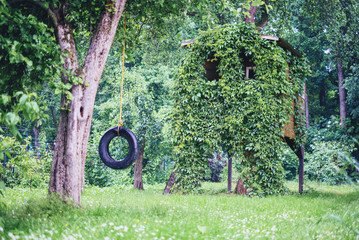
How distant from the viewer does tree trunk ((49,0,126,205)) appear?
20.9ft

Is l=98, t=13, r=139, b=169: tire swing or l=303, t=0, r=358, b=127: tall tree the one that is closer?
l=98, t=13, r=139, b=169: tire swing

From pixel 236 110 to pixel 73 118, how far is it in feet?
21.4

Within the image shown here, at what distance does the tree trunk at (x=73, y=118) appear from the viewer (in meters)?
6.37

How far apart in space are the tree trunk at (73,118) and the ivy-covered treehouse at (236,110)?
5424 mm

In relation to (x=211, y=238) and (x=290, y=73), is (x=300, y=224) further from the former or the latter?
(x=290, y=73)

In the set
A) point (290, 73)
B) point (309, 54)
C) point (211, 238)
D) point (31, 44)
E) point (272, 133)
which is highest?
point (309, 54)

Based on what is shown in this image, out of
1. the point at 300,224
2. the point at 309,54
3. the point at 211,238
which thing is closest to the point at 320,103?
the point at 309,54

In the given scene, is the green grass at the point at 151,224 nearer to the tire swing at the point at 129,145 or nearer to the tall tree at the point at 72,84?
the tall tree at the point at 72,84

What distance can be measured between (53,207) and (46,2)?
360 cm

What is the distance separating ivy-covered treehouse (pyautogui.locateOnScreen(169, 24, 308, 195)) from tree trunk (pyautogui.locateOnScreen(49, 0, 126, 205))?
5.42m

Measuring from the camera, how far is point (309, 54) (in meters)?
28.2

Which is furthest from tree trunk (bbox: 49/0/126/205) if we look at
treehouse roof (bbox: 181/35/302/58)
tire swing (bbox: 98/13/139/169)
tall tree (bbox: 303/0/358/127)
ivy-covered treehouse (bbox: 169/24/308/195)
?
tall tree (bbox: 303/0/358/127)

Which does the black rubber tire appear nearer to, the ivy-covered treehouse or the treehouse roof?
the ivy-covered treehouse

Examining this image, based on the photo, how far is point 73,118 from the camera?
21.0 feet
